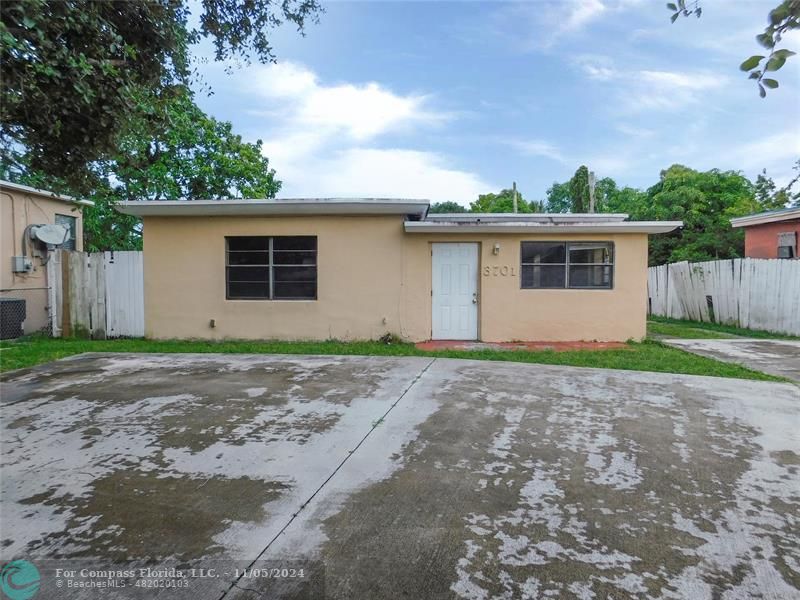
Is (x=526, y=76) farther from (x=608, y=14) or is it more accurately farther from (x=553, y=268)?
(x=553, y=268)

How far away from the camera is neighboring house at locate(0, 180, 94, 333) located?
34.8ft

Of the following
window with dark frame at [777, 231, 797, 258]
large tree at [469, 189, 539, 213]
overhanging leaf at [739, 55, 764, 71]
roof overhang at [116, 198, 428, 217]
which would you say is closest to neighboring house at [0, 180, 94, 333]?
roof overhang at [116, 198, 428, 217]

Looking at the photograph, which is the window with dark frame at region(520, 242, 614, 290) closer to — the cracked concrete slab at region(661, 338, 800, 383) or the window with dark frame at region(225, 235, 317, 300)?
the cracked concrete slab at region(661, 338, 800, 383)

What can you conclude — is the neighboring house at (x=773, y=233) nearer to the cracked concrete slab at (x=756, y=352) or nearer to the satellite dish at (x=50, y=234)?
the cracked concrete slab at (x=756, y=352)

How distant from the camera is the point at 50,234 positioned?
11.2m

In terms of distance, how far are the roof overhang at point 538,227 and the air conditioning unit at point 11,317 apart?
8225mm

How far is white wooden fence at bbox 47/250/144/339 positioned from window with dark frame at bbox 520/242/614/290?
26.4 ft

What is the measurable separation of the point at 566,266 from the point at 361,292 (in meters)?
4.13

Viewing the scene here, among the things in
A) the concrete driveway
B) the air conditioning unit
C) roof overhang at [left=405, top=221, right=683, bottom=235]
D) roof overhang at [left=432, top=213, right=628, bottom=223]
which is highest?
roof overhang at [left=432, top=213, right=628, bottom=223]

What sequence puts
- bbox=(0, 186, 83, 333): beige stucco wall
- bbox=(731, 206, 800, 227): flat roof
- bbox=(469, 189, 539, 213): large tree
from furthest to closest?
bbox=(469, 189, 539, 213): large tree → bbox=(731, 206, 800, 227): flat roof → bbox=(0, 186, 83, 333): beige stucco wall

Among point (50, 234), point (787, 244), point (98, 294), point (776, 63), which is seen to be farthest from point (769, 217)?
point (50, 234)

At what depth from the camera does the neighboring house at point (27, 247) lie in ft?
34.8

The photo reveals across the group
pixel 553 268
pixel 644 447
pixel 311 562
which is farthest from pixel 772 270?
pixel 311 562

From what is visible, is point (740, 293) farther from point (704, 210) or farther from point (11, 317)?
point (11, 317)
